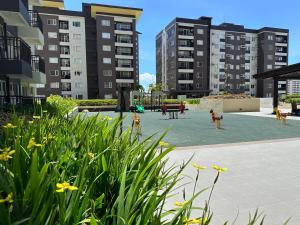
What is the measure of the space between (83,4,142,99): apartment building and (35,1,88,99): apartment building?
84.0 inches

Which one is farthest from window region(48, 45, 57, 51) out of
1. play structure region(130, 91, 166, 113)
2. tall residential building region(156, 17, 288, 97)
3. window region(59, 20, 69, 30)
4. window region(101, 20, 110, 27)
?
tall residential building region(156, 17, 288, 97)

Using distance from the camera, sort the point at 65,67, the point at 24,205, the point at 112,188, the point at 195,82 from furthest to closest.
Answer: the point at 195,82 → the point at 65,67 → the point at 112,188 → the point at 24,205

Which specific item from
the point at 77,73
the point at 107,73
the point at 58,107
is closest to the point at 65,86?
the point at 77,73

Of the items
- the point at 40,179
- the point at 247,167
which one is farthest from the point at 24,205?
the point at 247,167

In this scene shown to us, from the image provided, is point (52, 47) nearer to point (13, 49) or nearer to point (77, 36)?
point (77, 36)

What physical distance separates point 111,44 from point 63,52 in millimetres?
11382

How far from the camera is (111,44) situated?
58969 millimetres

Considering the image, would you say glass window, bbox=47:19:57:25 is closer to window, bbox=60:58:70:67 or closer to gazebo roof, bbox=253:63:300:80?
window, bbox=60:58:70:67

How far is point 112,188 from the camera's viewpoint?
2.31 meters

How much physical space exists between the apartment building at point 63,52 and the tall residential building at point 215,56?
26462 millimetres

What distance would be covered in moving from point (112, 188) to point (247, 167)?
5.41 metres

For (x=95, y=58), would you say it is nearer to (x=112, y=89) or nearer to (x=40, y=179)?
(x=112, y=89)

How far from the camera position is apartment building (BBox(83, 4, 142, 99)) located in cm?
5825

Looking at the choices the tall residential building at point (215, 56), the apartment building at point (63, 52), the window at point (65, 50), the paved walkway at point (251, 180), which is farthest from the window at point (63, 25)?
the paved walkway at point (251, 180)
